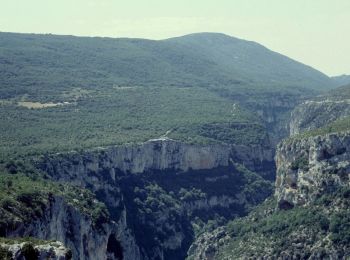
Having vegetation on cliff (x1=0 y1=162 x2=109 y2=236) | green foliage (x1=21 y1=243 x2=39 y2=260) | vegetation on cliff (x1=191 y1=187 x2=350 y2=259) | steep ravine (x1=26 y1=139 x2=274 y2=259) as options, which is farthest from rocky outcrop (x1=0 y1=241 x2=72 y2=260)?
vegetation on cliff (x1=191 y1=187 x2=350 y2=259)

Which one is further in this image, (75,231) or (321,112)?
(321,112)

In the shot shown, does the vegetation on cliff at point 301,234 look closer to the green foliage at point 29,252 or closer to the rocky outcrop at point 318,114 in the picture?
the green foliage at point 29,252

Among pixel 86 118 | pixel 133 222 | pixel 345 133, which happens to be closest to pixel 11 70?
pixel 86 118

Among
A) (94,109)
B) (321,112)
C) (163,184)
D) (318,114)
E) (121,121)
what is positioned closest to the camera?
(163,184)

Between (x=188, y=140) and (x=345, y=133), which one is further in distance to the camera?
(x=188, y=140)

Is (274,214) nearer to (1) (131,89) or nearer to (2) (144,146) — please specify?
(2) (144,146)

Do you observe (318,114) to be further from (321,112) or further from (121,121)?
(121,121)

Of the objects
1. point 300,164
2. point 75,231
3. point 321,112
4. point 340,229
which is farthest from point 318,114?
point 75,231
